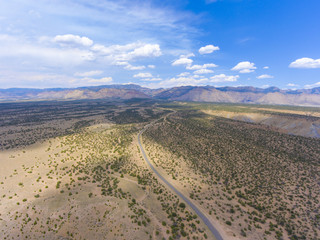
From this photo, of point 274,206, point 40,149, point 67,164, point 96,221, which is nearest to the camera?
point 96,221

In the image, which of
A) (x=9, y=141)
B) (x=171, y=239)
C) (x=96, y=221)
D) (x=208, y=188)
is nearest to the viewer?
(x=171, y=239)

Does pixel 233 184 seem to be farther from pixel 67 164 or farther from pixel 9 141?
pixel 9 141

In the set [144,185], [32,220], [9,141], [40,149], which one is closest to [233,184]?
[144,185]

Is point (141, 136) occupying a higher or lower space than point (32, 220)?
higher

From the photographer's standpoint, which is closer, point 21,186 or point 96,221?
point 96,221

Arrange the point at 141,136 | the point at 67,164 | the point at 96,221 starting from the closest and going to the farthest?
the point at 96,221 < the point at 67,164 < the point at 141,136

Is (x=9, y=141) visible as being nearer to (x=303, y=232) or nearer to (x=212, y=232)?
(x=212, y=232)

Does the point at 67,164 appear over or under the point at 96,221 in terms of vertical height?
over

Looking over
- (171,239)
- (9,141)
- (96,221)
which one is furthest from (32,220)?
(9,141)

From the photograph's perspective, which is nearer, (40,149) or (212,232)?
(212,232)
